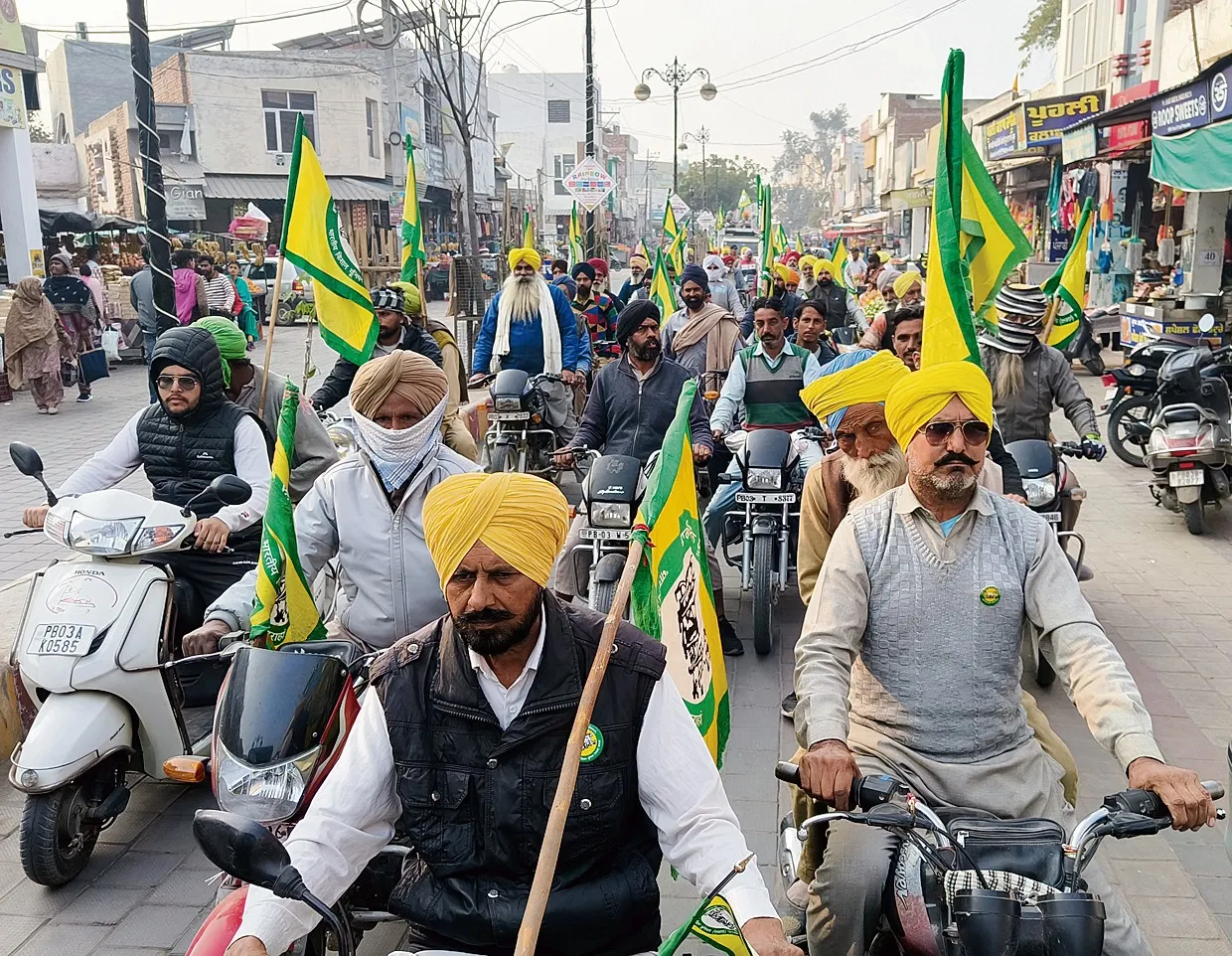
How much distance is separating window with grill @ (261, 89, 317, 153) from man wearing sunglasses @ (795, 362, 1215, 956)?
128 feet

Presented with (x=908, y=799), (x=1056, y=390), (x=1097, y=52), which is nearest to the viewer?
(x=908, y=799)

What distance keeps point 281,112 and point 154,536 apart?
38.2 m

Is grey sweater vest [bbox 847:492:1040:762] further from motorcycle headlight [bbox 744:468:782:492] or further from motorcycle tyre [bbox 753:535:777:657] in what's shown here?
motorcycle headlight [bbox 744:468:782:492]

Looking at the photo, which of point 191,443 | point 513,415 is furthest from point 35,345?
point 191,443

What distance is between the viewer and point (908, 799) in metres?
2.38

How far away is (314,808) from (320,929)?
77 cm

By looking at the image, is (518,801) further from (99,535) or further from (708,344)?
(708,344)

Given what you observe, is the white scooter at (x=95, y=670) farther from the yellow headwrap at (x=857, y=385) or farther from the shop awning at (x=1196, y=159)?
the shop awning at (x=1196, y=159)

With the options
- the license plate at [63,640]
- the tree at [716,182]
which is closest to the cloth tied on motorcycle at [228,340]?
the license plate at [63,640]

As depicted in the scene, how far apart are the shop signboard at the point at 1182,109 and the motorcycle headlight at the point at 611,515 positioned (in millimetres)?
10924

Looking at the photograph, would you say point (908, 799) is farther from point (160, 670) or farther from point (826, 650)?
point (160, 670)

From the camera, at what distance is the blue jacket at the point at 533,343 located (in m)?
9.88

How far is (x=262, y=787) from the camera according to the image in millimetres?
3029

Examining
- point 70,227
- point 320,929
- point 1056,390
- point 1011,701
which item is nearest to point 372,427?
point 320,929
